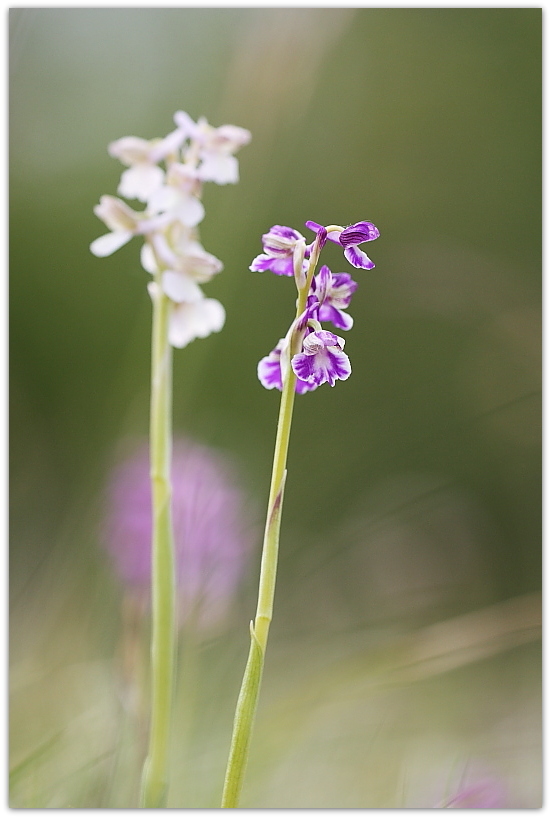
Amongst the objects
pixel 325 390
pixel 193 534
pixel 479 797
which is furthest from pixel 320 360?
pixel 325 390

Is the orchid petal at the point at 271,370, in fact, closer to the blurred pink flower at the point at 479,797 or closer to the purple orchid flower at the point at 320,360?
the purple orchid flower at the point at 320,360

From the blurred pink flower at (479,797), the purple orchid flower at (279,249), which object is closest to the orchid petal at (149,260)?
the purple orchid flower at (279,249)

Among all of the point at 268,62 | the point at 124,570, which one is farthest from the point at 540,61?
the point at 124,570

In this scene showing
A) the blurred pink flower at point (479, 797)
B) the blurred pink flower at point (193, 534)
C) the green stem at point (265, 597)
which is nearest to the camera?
the green stem at point (265, 597)

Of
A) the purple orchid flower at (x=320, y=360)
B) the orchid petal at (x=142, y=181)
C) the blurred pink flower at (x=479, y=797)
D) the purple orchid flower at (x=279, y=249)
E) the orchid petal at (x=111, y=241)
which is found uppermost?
the orchid petal at (x=142, y=181)

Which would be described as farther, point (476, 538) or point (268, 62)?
point (476, 538)

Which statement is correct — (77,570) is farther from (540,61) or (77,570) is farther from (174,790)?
(540,61)

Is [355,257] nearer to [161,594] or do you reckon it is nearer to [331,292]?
[331,292]
